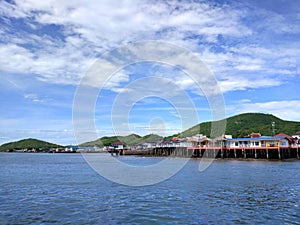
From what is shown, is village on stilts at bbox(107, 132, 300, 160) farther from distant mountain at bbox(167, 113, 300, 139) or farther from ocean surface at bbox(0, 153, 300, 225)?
distant mountain at bbox(167, 113, 300, 139)

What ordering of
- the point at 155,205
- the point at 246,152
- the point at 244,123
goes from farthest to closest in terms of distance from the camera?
the point at 244,123, the point at 246,152, the point at 155,205

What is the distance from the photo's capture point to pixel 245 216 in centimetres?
1453

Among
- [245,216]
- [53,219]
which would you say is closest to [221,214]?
[245,216]

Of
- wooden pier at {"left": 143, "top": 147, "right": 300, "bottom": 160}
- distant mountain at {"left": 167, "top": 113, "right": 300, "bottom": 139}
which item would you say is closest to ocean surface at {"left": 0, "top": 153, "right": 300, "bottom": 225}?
wooden pier at {"left": 143, "top": 147, "right": 300, "bottom": 160}

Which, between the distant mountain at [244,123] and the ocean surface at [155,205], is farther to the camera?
the distant mountain at [244,123]

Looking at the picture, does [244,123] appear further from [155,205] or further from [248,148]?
[155,205]

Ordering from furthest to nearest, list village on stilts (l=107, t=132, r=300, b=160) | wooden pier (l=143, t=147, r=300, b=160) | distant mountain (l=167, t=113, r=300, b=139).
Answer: distant mountain (l=167, t=113, r=300, b=139) < village on stilts (l=107, t=132, r=300, b=160) < wooden pier (l=143, t=147, r=300, b=160)

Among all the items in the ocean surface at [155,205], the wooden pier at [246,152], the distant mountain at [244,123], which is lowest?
the ocean surface at [155,205]

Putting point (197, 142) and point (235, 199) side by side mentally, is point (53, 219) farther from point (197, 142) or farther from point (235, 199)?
point (197, 142)

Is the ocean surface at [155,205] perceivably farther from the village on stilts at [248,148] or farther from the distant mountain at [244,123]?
the distant mountain at [244,123]

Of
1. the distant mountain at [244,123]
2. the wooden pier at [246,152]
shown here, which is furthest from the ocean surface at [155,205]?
the distant mountain at [244,123]

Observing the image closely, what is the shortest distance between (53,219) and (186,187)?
12.1 m

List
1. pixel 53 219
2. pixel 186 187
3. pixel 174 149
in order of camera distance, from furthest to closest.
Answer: pixel 174 149 < pixel 186 187 < pixel 53 219

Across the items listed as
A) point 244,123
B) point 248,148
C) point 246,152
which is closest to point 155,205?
point 248,148
